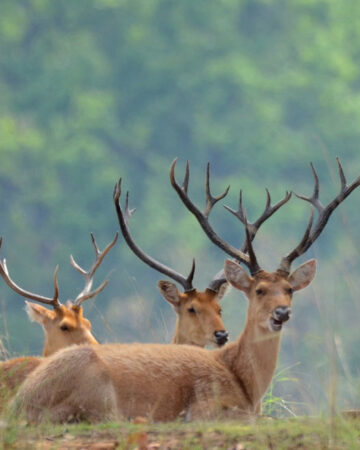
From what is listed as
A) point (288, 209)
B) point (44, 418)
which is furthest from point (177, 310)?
point (288, 209)

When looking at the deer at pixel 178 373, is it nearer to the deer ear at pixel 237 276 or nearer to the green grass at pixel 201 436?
the deer ear at pixel 237 276

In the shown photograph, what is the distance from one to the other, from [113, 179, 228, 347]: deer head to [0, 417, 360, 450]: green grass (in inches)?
103

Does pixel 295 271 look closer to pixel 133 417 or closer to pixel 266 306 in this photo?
pixel 266 306

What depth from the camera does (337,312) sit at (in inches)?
193

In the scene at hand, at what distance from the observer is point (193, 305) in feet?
26.5

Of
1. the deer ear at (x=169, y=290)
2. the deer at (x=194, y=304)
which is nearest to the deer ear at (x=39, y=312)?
the deer at (x=194, y=304)

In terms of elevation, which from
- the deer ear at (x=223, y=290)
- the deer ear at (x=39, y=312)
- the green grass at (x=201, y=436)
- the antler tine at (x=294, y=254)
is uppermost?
the deer ear at (x=39, y=312)

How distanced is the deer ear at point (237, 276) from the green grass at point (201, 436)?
1.68 m

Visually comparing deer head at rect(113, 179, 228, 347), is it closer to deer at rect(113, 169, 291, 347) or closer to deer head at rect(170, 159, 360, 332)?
deer at rect(113, 169, 291, 347)

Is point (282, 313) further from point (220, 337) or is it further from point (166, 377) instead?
point (220, 337)

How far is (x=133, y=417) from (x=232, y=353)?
1.10m

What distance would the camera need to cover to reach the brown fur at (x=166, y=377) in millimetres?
5895

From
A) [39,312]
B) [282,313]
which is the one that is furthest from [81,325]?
[282,313]

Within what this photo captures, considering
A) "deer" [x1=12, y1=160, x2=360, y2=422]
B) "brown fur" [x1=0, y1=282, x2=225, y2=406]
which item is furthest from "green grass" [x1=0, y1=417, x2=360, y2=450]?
"brown fur" [x1=0, y1=282, x2=225, y2=406]
